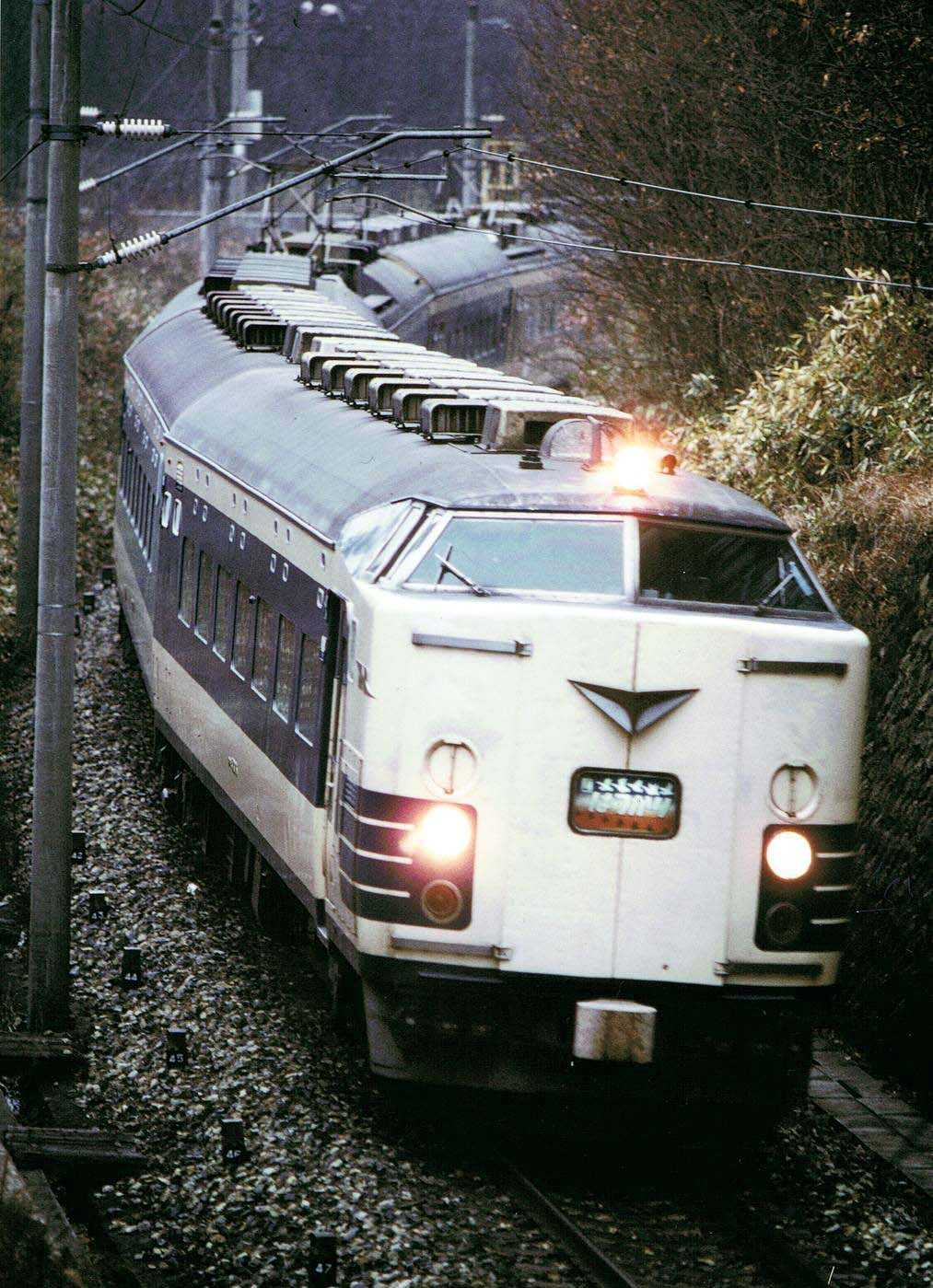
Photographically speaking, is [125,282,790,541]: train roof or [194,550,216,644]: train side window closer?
[125,282,790,541]: train roof

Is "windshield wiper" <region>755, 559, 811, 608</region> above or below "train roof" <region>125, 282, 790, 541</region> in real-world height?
below

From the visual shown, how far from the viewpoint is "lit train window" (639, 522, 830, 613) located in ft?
25.6

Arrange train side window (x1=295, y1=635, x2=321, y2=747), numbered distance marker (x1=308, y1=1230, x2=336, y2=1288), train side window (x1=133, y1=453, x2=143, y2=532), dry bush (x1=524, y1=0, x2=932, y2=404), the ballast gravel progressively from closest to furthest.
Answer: numbered distance marker (x1=308, y1=1230, x2=336, y2=1288)
the ballast gravel
train side window (x1=295, y1=635, x2=321, y2=747)
dry bush (x1=524, y1=0, x2=932, y2=404)
train side window (x1=133, y1=453, x2=143, y2=532)

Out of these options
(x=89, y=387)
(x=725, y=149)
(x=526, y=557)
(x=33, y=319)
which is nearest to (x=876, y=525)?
(x=526, y=557)

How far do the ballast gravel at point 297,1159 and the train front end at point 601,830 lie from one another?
564 mm

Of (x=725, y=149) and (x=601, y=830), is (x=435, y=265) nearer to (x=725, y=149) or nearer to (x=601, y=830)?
(x=725, y=149)

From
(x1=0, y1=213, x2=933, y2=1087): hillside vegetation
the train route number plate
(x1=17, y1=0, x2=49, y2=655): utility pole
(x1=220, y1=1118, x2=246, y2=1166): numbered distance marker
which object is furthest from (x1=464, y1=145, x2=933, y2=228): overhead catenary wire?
(x1=220, y1=1118, x2=246, y2=1166): numbered distance marker

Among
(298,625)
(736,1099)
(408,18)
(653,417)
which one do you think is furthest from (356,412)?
(408,18)

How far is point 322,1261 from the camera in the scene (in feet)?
22.2

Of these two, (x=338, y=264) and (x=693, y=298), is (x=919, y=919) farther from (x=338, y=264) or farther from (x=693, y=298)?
(x=338, y=264)

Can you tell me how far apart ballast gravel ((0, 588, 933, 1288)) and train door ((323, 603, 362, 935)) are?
96 cm

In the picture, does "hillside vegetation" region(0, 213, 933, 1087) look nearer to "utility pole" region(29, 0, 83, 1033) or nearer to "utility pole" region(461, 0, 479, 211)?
"utility pole" region(29, 0, 83, 1033)

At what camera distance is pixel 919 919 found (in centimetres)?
969

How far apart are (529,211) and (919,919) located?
19023 millimetres
